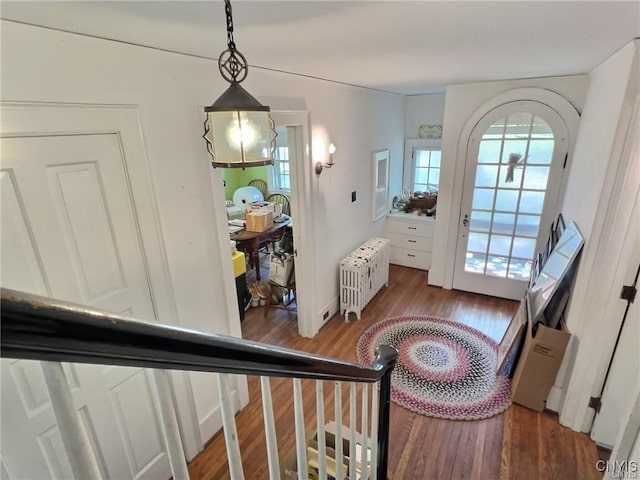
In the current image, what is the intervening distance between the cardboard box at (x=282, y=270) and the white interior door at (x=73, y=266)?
184 cm

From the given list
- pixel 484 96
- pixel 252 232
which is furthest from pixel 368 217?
pixel 484 96

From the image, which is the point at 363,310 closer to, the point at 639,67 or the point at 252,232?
the point at 252,232

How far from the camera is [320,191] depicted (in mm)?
3189

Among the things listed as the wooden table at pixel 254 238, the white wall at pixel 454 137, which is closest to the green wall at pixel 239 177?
the wooden table at pixel 254 238

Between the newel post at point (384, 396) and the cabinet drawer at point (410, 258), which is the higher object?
the newel post at point (384, 396)

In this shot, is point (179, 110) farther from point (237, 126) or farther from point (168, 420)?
point (168, 420)

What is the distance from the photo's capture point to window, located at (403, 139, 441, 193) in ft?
16.5

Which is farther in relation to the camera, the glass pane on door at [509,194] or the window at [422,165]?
the window at [422,165]

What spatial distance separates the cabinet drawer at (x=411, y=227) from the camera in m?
4.61

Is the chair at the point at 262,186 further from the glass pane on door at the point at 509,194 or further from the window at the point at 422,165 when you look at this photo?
the glass pane on door at the point at 509,194

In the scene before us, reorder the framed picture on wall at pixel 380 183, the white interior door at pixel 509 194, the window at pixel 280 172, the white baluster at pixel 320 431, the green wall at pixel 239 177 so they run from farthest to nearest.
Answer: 1. the green wall at pixel 239 177
2. the window at pixel 280 172
3. the framed picture on wall at pixel 380 183
4. the white interior door at pixel 509 194
5. the white baluster at pixel 320 431

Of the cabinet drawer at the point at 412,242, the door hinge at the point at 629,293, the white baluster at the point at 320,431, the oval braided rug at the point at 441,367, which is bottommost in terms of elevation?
the oval braided rug at the point at 441,367

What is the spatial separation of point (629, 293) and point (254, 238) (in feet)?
11.3

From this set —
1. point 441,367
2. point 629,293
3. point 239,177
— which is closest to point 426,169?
point 441,367
